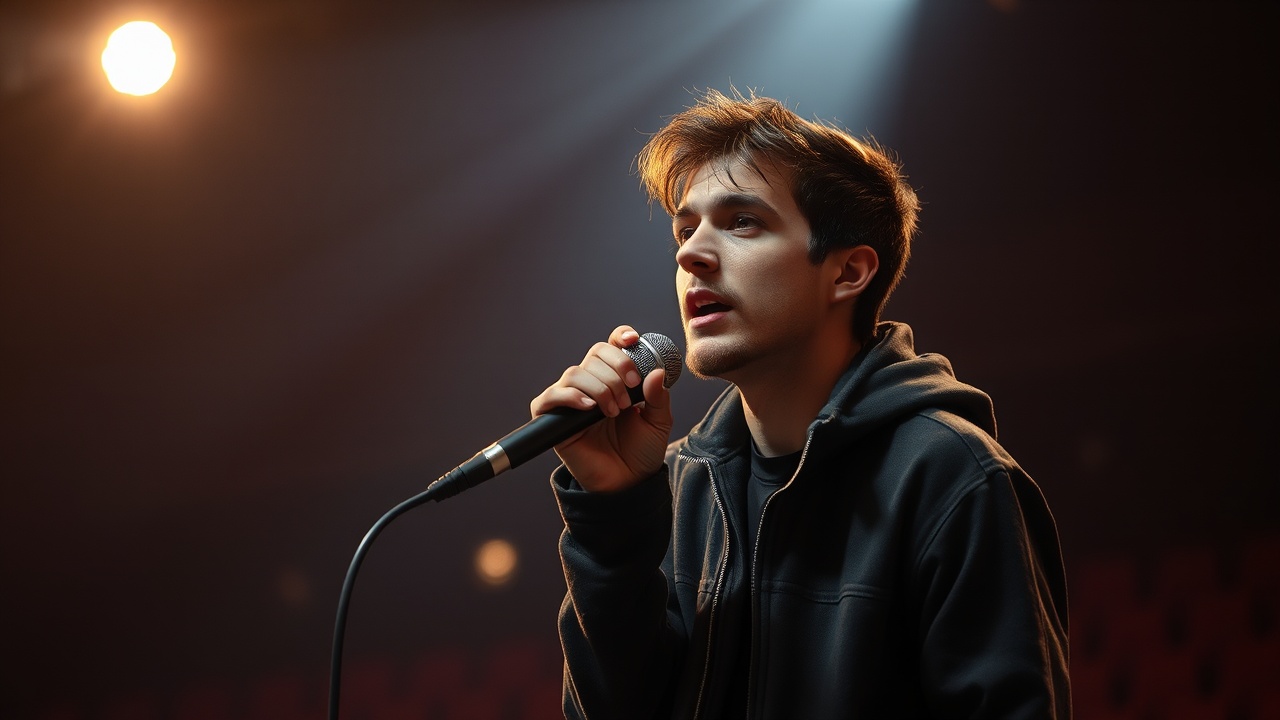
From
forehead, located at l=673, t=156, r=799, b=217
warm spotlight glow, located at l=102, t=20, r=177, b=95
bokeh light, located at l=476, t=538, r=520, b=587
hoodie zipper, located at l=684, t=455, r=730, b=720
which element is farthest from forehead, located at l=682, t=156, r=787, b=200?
warm spotlight glow, located at l=102, t=20, r=177, b=95

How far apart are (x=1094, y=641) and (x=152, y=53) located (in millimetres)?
2615

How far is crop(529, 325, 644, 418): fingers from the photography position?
0.80m

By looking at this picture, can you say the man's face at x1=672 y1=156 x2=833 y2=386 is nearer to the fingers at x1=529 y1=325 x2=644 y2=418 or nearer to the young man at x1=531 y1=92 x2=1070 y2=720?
the young man at x1=531 y1=92 x2=1070 y2=720

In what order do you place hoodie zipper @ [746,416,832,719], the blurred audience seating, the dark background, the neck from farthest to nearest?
the dark background < the blurred audience seating < the neck < hoodie zipper @ [746,416,832,719]

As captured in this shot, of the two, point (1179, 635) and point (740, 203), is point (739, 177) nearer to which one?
point (740, 203)

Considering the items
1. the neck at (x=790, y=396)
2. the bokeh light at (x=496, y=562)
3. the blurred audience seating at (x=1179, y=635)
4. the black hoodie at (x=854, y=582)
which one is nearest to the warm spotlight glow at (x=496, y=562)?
the bokeh light at (x=496, y=562)

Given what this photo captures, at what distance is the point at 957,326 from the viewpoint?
7.96 feet

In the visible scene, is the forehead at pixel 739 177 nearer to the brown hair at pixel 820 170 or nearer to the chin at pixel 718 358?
the brown hair at pixel 820 170

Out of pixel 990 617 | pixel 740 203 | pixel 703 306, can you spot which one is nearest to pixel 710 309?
pixel 703 306

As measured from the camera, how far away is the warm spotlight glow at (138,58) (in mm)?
2184

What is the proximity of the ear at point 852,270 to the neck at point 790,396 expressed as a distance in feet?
0.21

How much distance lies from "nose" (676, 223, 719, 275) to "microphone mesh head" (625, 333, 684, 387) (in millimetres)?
99

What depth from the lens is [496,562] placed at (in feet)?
8.09

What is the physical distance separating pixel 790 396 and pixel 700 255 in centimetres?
18
